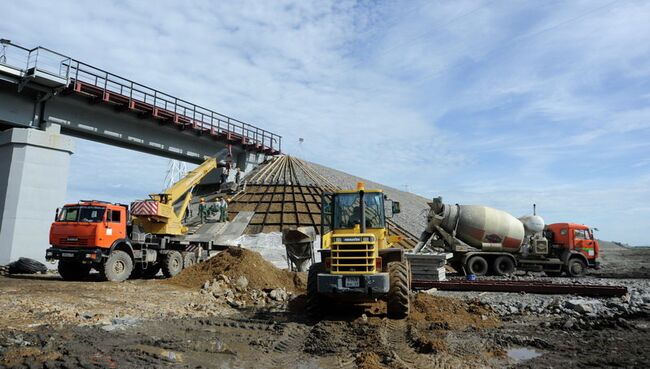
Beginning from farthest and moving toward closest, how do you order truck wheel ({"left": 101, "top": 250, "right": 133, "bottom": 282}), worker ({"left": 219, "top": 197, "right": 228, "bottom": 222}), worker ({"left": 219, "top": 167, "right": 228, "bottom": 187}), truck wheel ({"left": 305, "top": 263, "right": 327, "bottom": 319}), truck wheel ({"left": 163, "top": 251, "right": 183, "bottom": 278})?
worker ({"left": 219, "top": 167, "right": 228, "bottom": 187}) → worker ({"left": 219, "top": 197, "right": 228, "bottom": 222}) → truck wheel ({"left": 163, "top": 251, "right": 183, "bottom": 278}) → truck wheel ({"left": 101, "top": 250, "right": 133, "bottom": 282}) → truck wheel ({"left": 305, "top": 263, "right": 327, "bottom": 319})

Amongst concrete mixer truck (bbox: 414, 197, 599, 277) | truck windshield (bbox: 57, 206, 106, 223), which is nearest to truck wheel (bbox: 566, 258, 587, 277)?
concrete mixer truck (bbox: 414, 197, 599, 277)

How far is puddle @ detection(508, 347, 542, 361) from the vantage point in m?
7.50

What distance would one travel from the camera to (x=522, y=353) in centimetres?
780

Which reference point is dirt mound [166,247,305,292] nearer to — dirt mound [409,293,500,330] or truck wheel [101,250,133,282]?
truck wheel [101,250,133,282]

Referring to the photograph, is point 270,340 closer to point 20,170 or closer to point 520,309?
point 520,309

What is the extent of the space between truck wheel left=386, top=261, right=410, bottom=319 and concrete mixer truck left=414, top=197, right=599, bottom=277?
14.5 metres

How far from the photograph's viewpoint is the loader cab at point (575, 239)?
2561cm

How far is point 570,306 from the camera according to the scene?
12180 mm

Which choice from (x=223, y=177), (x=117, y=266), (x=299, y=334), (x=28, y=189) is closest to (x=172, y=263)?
(x=117, y=266)

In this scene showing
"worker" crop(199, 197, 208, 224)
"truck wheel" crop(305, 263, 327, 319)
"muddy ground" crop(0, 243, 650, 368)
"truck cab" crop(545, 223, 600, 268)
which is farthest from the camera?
"worker" crop(199, 197, 208, 224)

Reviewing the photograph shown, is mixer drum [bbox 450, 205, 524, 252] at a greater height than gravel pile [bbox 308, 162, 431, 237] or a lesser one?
lesser

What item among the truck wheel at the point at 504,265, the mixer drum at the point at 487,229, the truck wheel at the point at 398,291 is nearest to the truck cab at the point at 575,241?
the mixer drum at the point at 487,229

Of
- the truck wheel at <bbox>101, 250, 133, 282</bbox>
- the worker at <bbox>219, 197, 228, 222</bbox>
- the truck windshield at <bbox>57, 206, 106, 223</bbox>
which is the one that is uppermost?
the worker at <bbox>219, 197, 228, 222</bbox>

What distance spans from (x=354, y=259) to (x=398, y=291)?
1.24m
